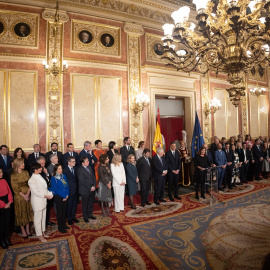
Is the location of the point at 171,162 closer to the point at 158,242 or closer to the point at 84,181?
the point at 84,181

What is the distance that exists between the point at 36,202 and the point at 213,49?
437 centimetres

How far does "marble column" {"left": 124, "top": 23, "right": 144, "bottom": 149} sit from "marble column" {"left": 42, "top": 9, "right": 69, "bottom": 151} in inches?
88.0

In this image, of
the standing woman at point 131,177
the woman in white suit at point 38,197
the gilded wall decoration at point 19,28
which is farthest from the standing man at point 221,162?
the gilded wall decoration at point 19,28

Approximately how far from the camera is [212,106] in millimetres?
9047

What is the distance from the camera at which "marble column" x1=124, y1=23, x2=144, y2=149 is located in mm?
7391

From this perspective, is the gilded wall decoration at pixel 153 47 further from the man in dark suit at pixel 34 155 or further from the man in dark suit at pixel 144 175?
the man in dark suit at pixel 34 155

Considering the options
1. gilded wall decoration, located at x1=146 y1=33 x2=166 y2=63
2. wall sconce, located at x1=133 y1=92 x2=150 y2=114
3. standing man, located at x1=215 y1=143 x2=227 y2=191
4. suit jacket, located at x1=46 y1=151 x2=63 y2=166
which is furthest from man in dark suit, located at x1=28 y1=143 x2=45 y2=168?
standing man, located at x1=215 y1=143 x2=227 y2=191

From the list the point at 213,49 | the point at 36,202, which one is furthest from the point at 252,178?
the point at 36,202

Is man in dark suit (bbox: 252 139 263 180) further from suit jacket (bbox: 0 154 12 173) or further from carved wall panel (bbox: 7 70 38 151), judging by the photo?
suit jacket (bbox: 0 154 12 173)

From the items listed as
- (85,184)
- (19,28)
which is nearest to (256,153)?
(85,184)

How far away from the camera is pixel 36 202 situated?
153 inches

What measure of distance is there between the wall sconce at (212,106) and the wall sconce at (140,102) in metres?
2.90

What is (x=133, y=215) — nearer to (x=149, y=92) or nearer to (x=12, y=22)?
(x=149, y=92)

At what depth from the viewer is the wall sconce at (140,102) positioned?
287 inches
